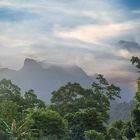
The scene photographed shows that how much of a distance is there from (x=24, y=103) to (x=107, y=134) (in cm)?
1655

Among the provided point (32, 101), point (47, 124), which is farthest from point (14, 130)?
point (32, 101)

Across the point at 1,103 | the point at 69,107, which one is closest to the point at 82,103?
the point at 69,107

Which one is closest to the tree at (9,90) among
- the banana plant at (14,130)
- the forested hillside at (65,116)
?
the forested hillside at (65,116)

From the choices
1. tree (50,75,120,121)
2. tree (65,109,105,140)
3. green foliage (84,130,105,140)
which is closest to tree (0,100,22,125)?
green foliage (84,130,105,140)

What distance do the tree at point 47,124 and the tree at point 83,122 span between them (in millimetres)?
8536

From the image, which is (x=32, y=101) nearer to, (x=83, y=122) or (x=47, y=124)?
(x=83, y=122)

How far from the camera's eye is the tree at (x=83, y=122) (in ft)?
259

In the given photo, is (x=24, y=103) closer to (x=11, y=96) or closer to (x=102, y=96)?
(x=11, y=96)

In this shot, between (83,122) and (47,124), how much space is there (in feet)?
38.3

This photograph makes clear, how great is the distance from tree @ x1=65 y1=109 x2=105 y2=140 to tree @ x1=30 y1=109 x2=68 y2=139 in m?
8.54

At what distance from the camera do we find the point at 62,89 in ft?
334

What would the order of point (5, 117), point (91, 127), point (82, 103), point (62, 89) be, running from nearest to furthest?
point (5, 117)
point (91, 127)
point (82, 103)
point (62, 89)

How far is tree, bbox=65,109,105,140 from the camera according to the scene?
78812 millimetres

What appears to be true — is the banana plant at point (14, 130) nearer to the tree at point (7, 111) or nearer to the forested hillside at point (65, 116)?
the forested hillside at point (65, 116)
